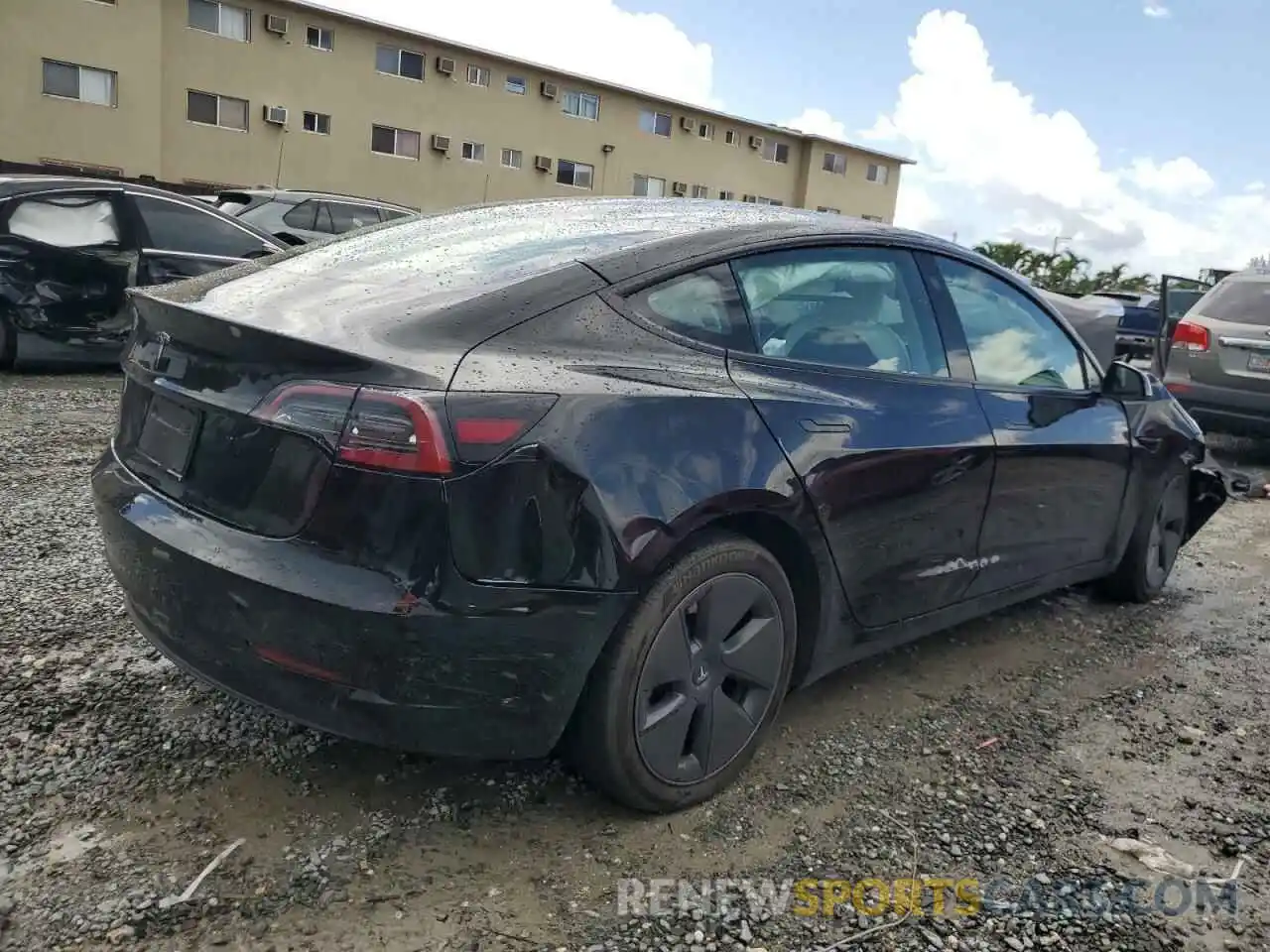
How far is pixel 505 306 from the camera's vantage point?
241cm

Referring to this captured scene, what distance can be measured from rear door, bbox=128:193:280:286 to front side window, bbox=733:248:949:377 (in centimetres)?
563

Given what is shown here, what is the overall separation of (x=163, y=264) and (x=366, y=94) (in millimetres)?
25094

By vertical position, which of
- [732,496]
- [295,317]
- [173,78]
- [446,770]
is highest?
[173,78]

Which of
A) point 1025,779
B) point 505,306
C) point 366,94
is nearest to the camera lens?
point 505,306

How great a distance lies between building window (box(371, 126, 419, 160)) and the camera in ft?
102

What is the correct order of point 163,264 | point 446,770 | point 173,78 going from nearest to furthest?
point 446,770 < point 163,264 < point 173,78

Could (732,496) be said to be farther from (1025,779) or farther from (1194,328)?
(1194,328)

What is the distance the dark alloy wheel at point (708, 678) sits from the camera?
247 centimetres

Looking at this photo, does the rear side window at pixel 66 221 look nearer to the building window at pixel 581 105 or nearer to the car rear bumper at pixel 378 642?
the car rear bumper at pixel 378 642

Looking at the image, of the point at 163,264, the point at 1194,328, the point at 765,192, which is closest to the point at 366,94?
the point at 765,192

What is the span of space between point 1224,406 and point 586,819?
726 centimetres

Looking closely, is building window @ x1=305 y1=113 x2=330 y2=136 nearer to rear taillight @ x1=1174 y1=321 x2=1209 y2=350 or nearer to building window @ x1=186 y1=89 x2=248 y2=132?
building window @ x1=186 y1=89 x2=248 y2=132

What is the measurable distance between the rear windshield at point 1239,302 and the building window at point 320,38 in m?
27.3

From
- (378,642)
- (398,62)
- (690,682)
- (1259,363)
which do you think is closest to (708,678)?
(690,682)
